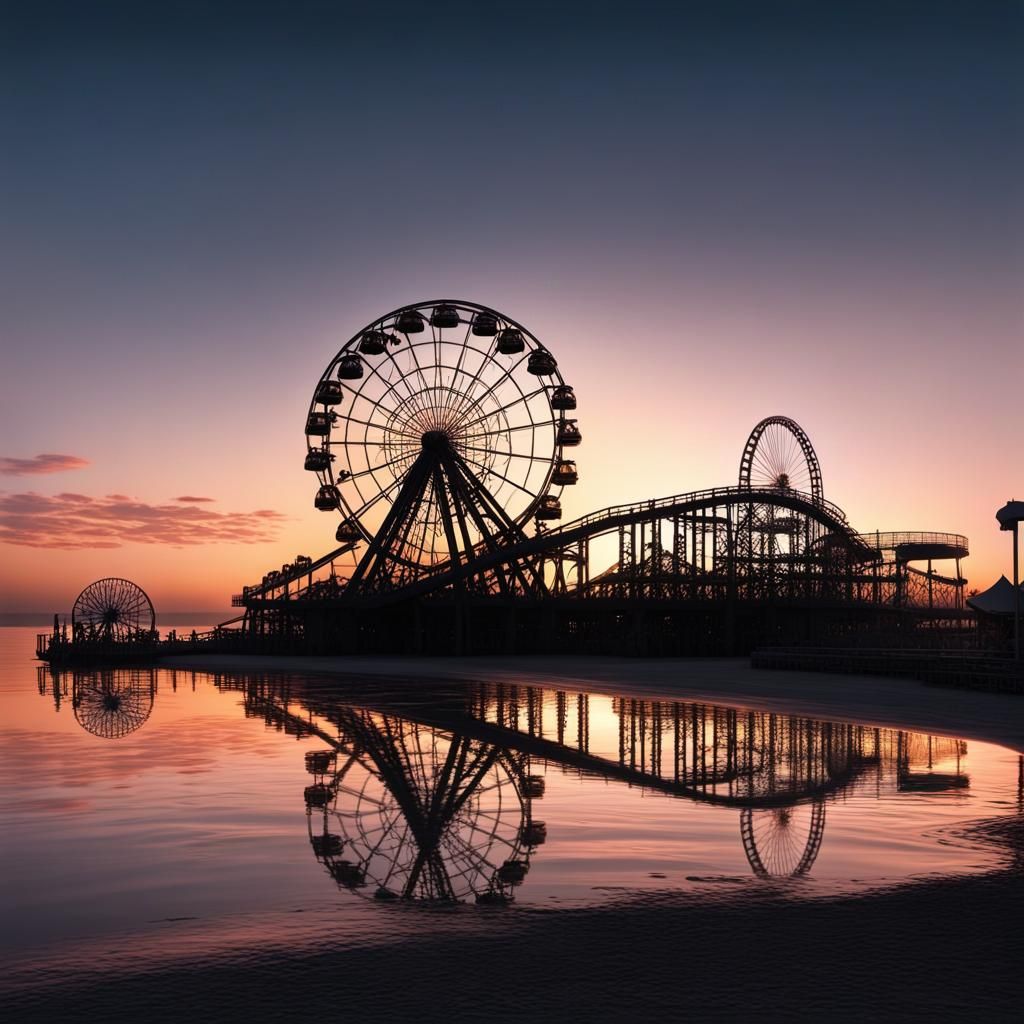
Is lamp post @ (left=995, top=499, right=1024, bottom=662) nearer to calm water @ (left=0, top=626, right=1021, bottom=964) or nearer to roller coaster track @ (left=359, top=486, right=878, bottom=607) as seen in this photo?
calm water @ (left=0, top=626, right=1021, bottom=964)

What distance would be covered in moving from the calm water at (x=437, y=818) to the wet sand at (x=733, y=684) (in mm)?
3023

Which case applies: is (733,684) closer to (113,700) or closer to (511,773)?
(113,700)

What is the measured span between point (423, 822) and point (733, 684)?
2610cm

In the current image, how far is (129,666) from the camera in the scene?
204 feet

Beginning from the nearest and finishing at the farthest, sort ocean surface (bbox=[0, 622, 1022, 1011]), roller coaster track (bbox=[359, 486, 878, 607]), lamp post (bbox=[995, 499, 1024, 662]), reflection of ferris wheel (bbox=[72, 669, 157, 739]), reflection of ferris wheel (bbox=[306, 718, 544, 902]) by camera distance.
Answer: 1. ocean surface (bbox=[0, 622, 1022, 1011])
2. reflection of ferris wheel (bbox=[306, 718, 544, 902])
3. reflection of ferris wheel (bbox=[72, 669, 157, 739])
4. lamp post (bbox=[995, 499, 1024, 662])
5. roller coaster track (bbox=[359, 486, 878, 607])

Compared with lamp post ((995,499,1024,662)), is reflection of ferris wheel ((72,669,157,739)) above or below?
below

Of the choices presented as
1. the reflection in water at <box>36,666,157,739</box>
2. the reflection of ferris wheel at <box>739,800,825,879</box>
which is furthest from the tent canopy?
the reflection of ferris wheel at <box>739,800,825,879</box>

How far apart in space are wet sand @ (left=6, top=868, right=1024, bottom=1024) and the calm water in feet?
1.77

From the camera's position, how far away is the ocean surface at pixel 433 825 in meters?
9.16

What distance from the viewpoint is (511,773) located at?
1716cm

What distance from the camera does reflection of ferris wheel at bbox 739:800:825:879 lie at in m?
10.6

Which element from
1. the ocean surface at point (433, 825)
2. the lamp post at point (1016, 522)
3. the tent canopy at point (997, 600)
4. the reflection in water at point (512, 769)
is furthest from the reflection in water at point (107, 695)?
the tent canopy at point (997, 600)

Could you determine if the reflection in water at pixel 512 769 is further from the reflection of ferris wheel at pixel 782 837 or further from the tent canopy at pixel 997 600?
the tent canopy at pixel 997 600

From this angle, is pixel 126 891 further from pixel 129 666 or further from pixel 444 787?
pixel 129 666
